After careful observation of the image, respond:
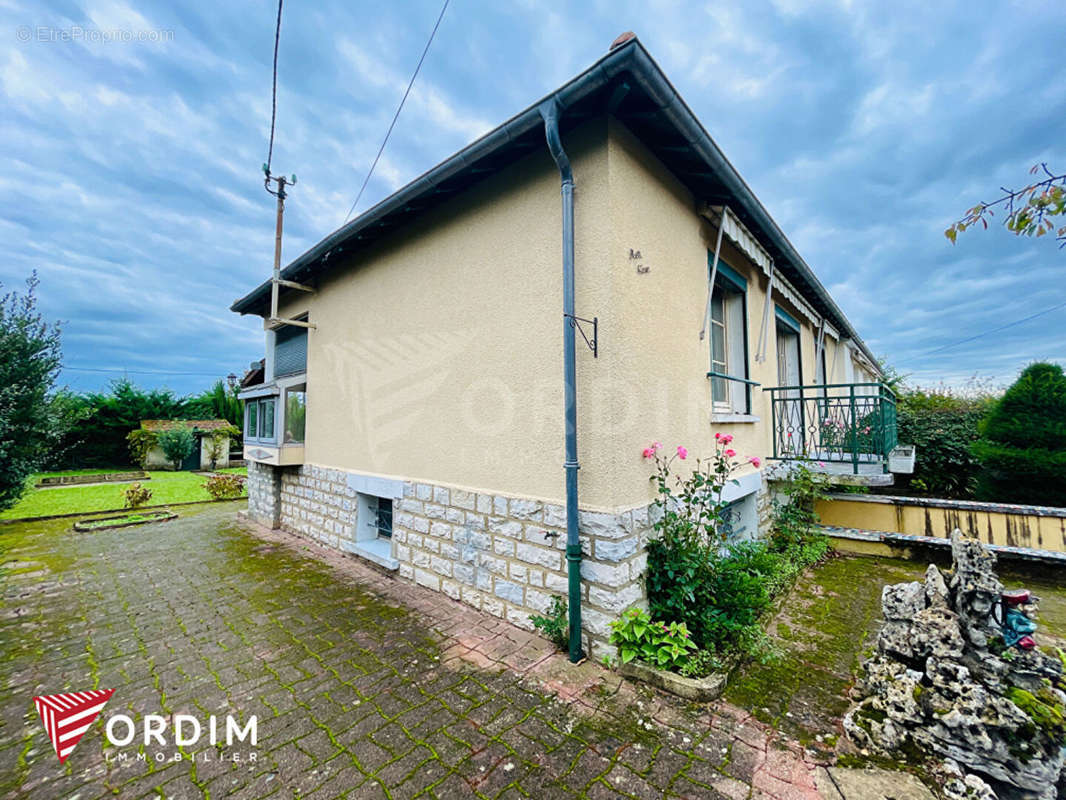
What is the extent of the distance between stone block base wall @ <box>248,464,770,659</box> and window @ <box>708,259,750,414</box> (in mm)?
1555

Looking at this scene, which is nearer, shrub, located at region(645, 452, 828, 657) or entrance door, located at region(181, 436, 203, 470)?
shrub, located at region(645, 452, 828, 657)

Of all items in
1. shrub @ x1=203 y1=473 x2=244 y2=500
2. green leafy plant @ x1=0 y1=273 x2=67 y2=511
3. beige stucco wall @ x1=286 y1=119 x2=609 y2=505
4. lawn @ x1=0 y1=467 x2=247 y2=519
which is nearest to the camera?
beige stucco wall @ x1=286 y1=119 x2=609 y2=505

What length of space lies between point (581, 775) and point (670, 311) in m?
3.60

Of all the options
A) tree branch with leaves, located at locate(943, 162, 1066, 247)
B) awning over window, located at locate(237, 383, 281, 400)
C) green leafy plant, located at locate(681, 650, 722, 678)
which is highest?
tree branch with leaves, located at locate(943, 162, 1066, 247)

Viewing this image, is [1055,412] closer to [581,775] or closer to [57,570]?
[581,775]

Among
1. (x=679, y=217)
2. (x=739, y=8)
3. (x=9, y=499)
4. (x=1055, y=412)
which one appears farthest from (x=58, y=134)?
(x=1055, y=412)

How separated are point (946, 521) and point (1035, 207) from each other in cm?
587

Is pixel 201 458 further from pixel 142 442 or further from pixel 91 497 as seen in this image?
pixel 91 497

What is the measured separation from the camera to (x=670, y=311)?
3.87 metres

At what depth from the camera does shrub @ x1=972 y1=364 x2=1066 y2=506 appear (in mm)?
5840

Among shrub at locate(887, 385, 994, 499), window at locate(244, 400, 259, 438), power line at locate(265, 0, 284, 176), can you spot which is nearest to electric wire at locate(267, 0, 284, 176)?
power line at locate(265, 0, 284, 176)

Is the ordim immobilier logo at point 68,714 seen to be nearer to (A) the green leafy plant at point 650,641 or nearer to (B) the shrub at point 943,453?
(A) the green leafy plant at point 650,641

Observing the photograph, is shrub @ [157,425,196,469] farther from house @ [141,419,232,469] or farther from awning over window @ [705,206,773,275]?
awning over window @ [705,206,773,275]

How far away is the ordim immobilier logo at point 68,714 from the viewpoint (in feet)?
7.64
